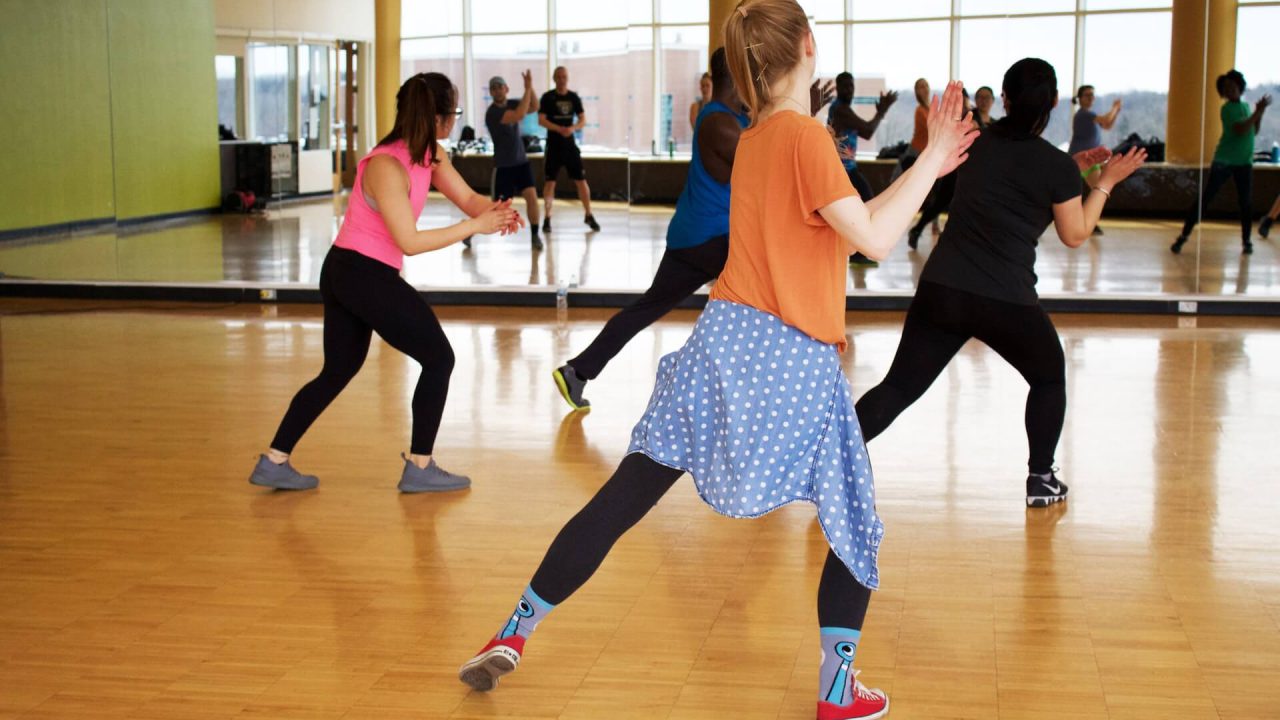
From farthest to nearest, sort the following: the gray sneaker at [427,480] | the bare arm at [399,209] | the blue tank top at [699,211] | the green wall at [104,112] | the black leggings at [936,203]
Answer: the green wall at [104,112] → the black leggings at [936,203] → the blue tank top at [699,211] → the gray sneaker at [427,480] → the bare arm at [399,209]

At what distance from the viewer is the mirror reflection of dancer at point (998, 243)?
13.9 ft

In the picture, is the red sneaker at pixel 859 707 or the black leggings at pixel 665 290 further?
the black leggings at pixel 665 290

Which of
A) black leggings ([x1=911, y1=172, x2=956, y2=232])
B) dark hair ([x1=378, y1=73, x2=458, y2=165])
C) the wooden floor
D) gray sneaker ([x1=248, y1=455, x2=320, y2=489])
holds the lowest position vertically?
the wooden floor

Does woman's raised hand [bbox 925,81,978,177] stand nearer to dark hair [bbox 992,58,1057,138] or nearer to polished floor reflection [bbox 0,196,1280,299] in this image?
dark hair [bbox 992,58,1057,138]

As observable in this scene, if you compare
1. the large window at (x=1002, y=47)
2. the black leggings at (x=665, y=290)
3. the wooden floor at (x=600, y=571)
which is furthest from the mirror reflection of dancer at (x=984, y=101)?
the black leggings at (x=665, y=290)

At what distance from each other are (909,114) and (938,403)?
12.3 ft

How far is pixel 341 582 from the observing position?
12.9 ft

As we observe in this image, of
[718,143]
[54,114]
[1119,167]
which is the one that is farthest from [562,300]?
[1119,167]

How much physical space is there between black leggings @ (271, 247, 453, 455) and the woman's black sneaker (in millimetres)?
1991

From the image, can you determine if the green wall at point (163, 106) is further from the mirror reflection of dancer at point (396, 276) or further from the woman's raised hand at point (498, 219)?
the woman's raised hand at point (498, 219)

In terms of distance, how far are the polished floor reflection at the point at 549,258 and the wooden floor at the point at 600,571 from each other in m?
2.51

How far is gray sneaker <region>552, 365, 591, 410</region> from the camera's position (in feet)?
20.2

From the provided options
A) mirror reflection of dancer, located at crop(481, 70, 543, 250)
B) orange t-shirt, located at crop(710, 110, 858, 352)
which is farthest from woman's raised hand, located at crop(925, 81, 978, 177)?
mirror reflection of dancer, located at crop(481, 70, 543, 250)

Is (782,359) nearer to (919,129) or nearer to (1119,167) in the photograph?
(1119,167)
